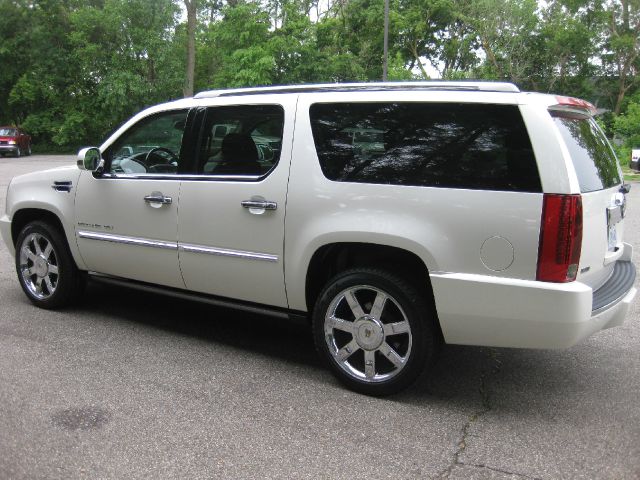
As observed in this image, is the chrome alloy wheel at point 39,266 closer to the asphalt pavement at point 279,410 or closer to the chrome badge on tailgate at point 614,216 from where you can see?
the asphalt pavement at point 279,410

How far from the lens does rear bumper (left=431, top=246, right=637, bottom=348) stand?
3180 mm

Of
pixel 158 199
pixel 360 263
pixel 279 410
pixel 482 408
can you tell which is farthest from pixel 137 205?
pixel 482 408

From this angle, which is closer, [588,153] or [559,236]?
[559,236]

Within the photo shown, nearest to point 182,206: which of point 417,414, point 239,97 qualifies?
point 239,97

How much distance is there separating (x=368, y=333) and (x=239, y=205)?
1.21 metres

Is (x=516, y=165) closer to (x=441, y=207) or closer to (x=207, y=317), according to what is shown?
(x=441, y=207)

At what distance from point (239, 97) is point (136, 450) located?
2.44 meters

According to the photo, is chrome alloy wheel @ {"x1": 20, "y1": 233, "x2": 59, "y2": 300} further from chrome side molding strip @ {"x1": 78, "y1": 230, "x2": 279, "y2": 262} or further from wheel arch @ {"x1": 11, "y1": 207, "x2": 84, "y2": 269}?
chrome side molding strip @ {"x1": 78, "y1": 230, "x2": 279, "y2": 262}

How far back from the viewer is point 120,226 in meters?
4.80

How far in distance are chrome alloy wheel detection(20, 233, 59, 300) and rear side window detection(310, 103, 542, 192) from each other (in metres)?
2.84

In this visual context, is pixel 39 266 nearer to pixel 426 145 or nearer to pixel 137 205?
pixel 137 205

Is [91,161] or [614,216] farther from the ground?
[91,161]

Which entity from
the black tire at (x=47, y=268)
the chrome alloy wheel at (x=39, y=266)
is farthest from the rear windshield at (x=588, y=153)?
the chrome alloy wheel at (x=39, y=266)

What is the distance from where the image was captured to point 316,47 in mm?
32906
